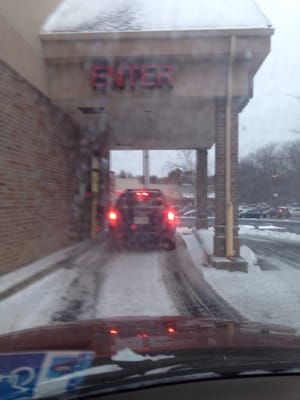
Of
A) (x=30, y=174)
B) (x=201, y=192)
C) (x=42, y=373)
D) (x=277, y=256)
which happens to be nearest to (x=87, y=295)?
(x=30, y=174)

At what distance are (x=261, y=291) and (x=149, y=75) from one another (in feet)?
15.7

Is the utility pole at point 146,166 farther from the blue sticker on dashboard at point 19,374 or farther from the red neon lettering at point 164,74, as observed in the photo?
the blue sticker on dashboard at point 19,374

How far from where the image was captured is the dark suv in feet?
40.7

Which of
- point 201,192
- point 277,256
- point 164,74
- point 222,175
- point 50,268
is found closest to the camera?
point 50,268

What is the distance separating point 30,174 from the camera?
31.9 feet

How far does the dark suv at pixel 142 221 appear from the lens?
12.4 meters

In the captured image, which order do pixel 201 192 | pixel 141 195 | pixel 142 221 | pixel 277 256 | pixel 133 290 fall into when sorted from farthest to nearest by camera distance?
pixel 201 192 < pixel 277 256 < pixel 141 195 < pixel 142 221 < pixel 133 290

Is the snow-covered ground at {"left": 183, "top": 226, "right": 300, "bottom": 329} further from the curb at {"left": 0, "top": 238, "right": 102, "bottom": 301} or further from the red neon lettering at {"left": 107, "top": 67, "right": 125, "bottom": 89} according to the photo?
the red neon lettering at {"left": 107, "top": 67, "right": 125, "bottom": 89}

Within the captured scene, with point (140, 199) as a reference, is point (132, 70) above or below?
above

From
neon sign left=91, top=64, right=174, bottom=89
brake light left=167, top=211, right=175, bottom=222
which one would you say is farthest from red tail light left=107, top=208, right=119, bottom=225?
neon sign left=91, top=64, right=174, bottom=89

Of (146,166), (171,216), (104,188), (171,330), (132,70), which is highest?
(132,70)

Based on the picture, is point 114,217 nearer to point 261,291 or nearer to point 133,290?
point 133,290

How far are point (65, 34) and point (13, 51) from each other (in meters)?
1.83

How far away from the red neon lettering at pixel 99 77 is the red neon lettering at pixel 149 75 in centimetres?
74
